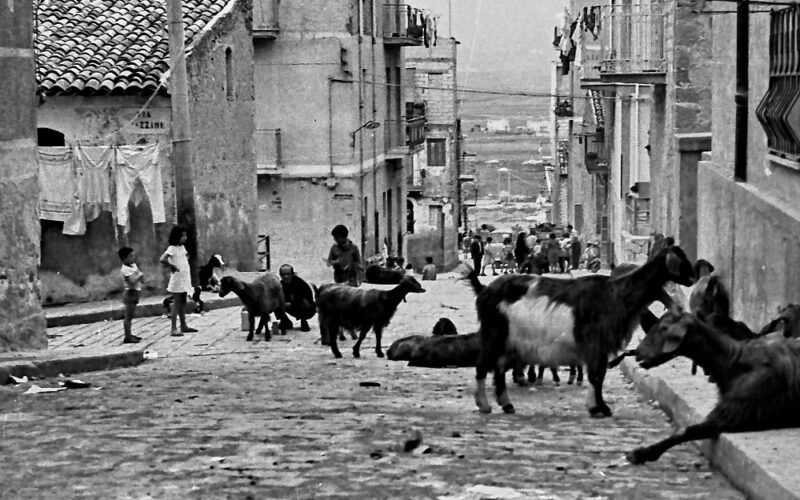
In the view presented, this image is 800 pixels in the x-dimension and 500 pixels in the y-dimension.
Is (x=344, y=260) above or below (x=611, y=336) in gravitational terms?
below

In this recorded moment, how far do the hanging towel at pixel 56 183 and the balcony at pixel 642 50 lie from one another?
1041 cm

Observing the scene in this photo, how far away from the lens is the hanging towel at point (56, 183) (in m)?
23.4

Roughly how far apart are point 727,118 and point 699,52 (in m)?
8.68

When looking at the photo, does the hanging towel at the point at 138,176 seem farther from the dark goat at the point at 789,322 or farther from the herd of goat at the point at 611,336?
the dark goat at the point at 789,322

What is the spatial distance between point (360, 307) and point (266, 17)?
26023 millimetres

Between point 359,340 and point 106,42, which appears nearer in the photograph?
point 359,340

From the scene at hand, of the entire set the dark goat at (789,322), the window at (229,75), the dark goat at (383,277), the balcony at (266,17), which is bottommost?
the dark goat at (383,277)

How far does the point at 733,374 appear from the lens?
8766 mm

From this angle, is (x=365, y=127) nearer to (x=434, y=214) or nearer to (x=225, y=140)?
(x=225, y=140)

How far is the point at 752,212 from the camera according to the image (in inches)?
544

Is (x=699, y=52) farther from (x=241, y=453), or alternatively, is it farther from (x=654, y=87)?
(x=241, y=453)

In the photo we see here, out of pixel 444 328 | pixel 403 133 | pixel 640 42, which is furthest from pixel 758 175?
pixel 403 133

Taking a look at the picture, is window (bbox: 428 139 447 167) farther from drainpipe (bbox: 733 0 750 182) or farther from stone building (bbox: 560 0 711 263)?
drainpipe (bbox: 733 0 750 182)

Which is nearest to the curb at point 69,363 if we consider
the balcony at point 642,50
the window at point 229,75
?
the window at point 229,75
